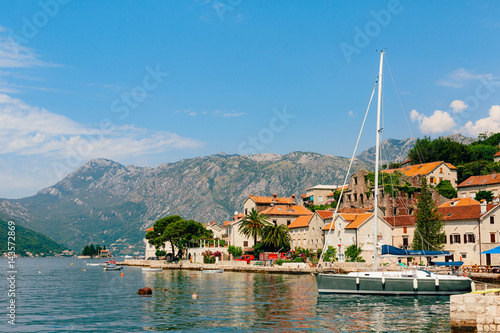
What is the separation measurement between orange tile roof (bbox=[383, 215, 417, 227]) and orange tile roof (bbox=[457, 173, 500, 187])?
74.6 ft

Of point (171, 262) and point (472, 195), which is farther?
point (171, 262)

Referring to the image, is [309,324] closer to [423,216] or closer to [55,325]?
[55,325]

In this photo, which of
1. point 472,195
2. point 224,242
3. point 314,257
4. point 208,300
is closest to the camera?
point 208,300

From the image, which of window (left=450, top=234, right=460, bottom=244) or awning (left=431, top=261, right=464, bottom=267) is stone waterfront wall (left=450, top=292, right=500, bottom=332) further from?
window (left=450, top=234, right=460, bottom=244)

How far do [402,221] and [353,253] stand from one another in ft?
41.6

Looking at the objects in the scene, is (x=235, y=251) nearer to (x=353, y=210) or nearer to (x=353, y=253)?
(x=353, y=210)

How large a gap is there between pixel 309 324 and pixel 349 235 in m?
57.6

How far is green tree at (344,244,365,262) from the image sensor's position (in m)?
87.4

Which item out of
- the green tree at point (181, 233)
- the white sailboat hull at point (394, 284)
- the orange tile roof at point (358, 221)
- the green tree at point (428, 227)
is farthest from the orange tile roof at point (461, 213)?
the green tree at point (181, 233)

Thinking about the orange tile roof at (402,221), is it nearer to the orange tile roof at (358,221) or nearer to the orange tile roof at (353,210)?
the orange tile roof at (358,221)

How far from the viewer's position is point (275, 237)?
106 metres

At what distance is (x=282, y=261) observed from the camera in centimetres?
9656

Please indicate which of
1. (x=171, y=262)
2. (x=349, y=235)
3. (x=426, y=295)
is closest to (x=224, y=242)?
(x=171, y=262)

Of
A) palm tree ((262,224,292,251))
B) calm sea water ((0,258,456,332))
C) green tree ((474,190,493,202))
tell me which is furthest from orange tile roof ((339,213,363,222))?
calm sea water ((0,258,456,332))
